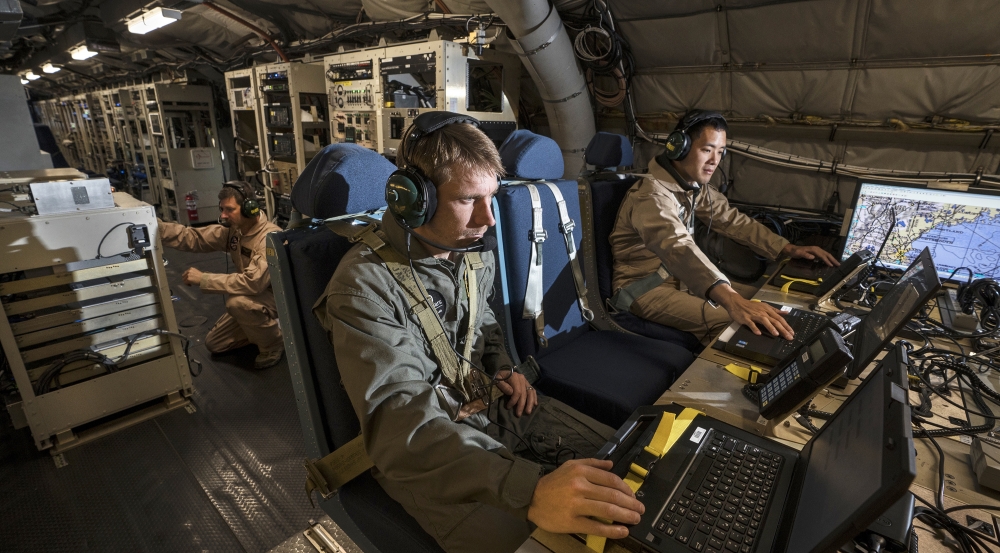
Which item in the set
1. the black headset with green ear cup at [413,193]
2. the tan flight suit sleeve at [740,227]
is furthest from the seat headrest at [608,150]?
the black headset with green ear cup at [413,193]

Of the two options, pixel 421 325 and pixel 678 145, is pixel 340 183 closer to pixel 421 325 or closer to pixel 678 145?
pixel 421 325

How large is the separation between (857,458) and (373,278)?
0.98 m

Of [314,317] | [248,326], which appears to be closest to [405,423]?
[314,317]

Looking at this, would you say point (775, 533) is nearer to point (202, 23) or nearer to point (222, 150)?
point (202, 23)

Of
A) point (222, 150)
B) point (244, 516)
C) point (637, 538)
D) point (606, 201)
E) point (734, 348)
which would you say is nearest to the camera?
point (637, 538)

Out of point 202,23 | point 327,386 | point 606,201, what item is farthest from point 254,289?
point 202,23

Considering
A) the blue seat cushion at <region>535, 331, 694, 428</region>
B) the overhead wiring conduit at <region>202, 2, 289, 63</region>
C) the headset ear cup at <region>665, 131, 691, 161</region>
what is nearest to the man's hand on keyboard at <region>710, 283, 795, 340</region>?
the blue seat cushion at <region>535, 331, 694, 428</region>

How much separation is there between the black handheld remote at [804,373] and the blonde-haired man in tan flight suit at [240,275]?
2827 mm

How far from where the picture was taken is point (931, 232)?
2.04 metres

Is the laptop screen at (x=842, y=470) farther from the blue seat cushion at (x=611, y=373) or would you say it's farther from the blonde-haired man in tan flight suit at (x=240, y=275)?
the blonde-haired man in tan flight suit at (x=240, y=275)

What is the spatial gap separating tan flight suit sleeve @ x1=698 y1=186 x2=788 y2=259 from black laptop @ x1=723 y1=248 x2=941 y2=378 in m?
1.08

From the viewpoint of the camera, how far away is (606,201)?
8.35 ft

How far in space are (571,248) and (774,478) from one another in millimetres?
1442

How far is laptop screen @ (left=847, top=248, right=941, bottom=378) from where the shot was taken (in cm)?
102
